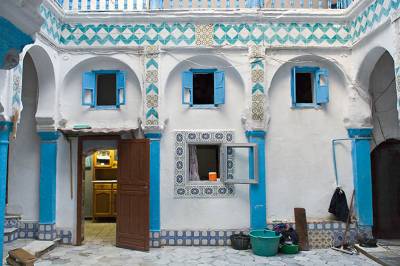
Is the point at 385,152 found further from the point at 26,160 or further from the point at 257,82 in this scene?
the point at 26,160

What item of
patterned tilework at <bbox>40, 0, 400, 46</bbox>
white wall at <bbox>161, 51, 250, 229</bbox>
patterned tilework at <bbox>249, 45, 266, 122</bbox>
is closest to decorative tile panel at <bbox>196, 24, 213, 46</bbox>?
patterned tilework at <bbox>40, 0, 400, 46</bbox>

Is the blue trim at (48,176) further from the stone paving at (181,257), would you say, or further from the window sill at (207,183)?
the window sill at (207,183)

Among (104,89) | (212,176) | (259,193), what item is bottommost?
(259,193)

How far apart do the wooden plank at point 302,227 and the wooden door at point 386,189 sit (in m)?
1.66

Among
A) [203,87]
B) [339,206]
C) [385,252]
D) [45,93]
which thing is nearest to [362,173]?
[339,206]

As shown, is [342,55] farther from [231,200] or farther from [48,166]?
Result: [48,166]

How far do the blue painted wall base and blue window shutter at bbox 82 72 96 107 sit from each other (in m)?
1.40

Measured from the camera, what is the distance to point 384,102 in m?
7.57

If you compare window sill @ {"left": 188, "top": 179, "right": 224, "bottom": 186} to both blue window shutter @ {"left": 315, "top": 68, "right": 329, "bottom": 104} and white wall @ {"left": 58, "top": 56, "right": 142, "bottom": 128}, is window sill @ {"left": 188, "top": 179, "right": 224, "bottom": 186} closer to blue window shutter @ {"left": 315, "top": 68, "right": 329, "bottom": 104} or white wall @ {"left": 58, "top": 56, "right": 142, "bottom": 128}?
white wall @ {"left": 58, "top": 56, "right": 142, "bottom": 128}

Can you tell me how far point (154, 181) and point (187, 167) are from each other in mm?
717

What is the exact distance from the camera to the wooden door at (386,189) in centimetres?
761

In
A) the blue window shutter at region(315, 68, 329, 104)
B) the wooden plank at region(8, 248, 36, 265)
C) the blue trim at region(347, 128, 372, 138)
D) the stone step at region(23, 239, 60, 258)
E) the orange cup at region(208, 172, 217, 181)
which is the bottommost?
the stone step at region(23, 239, 60, 258)

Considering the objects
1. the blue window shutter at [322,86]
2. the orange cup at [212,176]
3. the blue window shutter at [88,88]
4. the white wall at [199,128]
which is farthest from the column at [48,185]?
the blue window shutter at [322,86]

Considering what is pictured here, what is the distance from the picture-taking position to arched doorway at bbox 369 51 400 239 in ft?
24.7
